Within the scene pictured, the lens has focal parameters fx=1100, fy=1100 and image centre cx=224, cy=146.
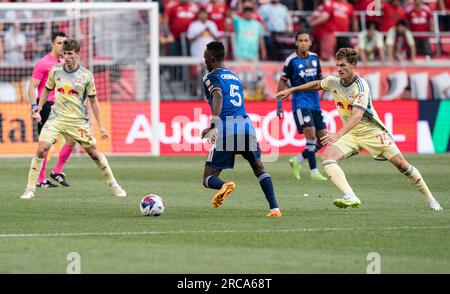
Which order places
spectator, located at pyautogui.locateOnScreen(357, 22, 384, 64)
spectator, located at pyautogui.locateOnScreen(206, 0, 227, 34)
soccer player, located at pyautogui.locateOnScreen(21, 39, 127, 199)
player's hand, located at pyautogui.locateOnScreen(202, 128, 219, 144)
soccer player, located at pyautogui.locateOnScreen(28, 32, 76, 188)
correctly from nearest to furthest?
player's hand, located at pyautogui.locateOnScreen(202, 128, 219, 144), soccer player, located at pyautogui.locateOnScreen(21, 39, 127, 199), soccer player, located at pyautogui.locateOnScreen(28, 32, 76, 188), spectator, located at pyautogui.locateOnScreen(206, 0, 227, 34), spectator, located at pyautogui.locateOnScreen(357, 22, 384, 64)

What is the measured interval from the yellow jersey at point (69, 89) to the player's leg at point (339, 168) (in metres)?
4.09

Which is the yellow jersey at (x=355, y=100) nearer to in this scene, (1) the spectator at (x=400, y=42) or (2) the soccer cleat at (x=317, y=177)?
(2) the soccer cleat at (x=317, y=177)

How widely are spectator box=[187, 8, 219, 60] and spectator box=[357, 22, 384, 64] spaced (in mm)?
4317

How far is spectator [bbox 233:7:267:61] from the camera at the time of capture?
97.0 ft

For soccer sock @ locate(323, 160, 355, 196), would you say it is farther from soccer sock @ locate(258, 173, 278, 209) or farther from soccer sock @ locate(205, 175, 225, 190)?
soccer sock @ locate(205, 175, 225, 190)

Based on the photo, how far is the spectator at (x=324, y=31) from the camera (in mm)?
30625

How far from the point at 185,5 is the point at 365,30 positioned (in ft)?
18.4

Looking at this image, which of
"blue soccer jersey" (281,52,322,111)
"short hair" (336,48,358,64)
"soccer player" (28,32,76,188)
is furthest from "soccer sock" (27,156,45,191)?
"blue soccer jersey" (281,52,322,111)

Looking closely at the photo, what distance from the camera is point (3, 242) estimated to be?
11.0m

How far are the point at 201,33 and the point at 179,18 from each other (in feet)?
2.94

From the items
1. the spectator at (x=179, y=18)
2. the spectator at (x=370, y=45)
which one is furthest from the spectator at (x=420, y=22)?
the spectator at (x=179, y=18)

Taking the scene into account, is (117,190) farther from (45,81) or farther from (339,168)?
(339,168)
